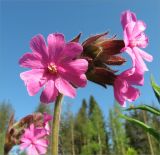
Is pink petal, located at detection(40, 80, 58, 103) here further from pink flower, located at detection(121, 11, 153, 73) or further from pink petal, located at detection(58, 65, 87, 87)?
pink flower, located at detection(121, 11, 153, 73)

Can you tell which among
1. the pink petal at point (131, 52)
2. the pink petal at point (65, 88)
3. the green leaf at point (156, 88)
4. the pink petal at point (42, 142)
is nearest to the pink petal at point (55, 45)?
the pink petal at point (65, 88)

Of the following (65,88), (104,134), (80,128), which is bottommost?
(65,88)

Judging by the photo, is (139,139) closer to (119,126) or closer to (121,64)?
(119,126)

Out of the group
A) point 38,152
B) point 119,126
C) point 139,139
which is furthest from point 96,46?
point 139,139

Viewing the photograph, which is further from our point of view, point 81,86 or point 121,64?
point 121,64

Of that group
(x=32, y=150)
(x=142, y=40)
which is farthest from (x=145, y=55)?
(x=32, y=150)

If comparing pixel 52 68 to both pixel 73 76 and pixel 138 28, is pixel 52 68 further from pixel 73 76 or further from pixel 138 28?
pixel 138 28
